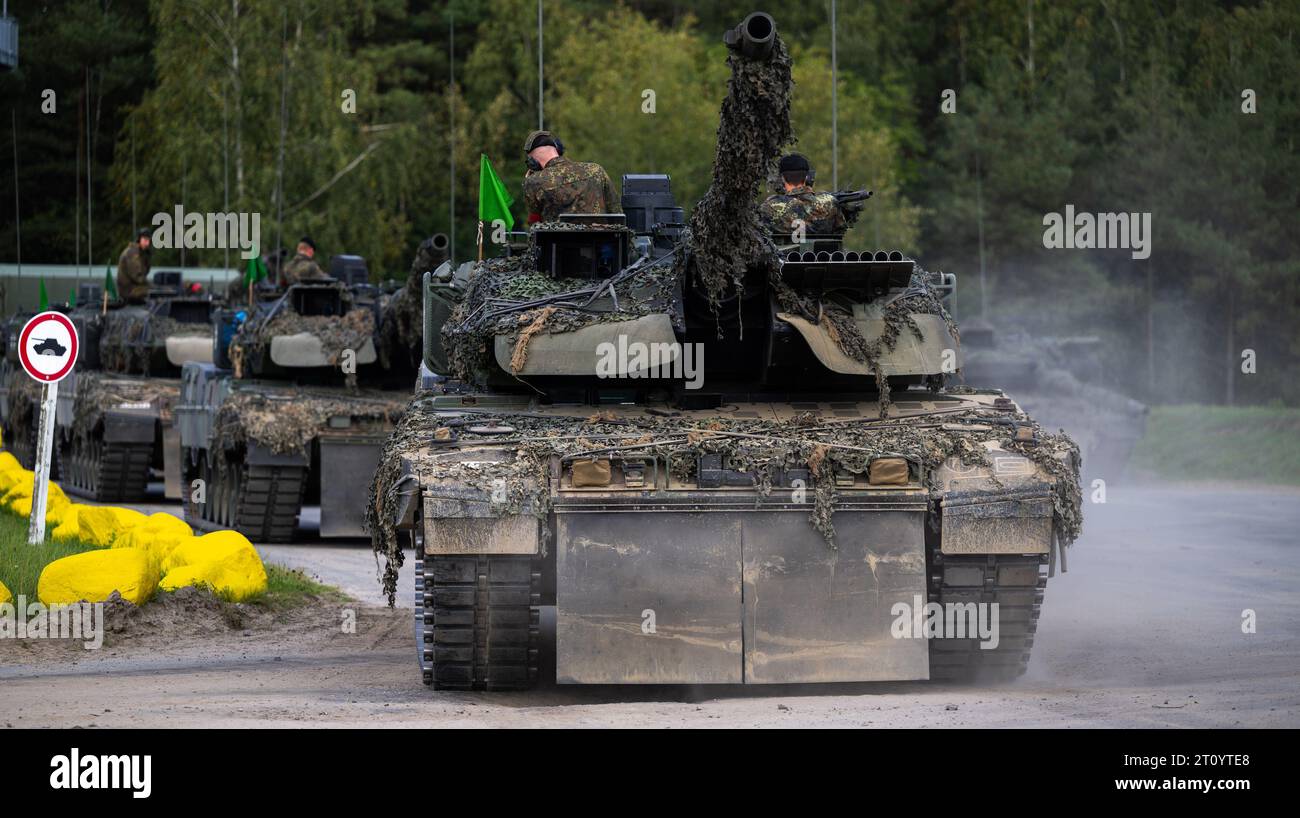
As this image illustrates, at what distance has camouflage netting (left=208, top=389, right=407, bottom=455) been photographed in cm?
1862

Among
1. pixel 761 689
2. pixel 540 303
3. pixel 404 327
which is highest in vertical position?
pixel 404 327

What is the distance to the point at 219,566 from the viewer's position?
1362 centimetres

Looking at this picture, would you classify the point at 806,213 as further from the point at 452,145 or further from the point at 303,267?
the point at 303,267

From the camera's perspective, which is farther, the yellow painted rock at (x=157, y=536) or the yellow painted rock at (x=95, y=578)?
the yellow painted rock at (x=157, y=536)

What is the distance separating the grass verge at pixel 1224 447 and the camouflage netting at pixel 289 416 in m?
13.0

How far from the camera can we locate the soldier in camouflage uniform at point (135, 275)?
27547mm

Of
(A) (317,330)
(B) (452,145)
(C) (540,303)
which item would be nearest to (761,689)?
(C) (540,303)

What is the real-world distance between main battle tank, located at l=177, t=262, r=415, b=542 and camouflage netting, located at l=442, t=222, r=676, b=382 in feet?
22.8

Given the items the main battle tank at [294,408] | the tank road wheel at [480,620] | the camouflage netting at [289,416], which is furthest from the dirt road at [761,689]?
the camouflage netting at [289,416]

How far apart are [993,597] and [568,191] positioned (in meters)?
4.02

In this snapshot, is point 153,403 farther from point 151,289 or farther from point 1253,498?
point 1253,498

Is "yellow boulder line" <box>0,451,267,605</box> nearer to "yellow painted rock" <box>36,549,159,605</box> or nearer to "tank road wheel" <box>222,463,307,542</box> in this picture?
"yellow painted rock" <box>36,549,159,605</box>

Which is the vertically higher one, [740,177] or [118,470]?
[740,177]

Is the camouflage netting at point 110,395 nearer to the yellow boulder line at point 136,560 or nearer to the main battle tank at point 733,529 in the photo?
the yellow boulder line at point 136,560
